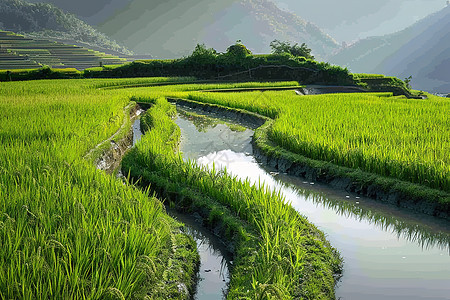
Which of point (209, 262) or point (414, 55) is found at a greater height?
point (414, 55)

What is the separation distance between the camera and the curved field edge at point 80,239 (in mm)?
2209

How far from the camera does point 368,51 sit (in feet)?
439

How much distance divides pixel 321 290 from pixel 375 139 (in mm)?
3729

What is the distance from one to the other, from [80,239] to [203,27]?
15950cm

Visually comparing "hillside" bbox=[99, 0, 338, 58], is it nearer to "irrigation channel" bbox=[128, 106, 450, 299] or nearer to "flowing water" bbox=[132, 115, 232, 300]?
"irrigation channel" bbox=[128, 106, 450, 299]

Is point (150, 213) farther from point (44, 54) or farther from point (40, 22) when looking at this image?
point (40, 22)

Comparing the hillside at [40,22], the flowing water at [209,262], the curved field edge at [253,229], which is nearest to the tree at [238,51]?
the curved field edge at [253,229]

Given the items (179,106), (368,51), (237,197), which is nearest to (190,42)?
(368,51)

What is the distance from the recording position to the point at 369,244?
3.74 meters

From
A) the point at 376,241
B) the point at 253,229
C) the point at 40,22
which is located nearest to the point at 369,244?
the point at 376,241

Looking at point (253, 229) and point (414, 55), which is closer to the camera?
point (253, 229)

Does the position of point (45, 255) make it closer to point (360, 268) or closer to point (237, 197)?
point (237, 197)

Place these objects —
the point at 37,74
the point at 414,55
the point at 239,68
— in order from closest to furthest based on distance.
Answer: the point at 37,74 < the point at 239,68 < the point at 414,55

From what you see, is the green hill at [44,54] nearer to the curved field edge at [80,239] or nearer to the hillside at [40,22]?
the hillside at [40,22]
